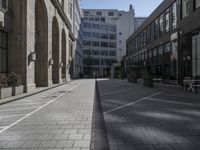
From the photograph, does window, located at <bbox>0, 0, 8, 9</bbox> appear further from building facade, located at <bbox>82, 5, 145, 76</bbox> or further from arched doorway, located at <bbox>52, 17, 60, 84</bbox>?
building facade, located at <bbox>82, 5, 145, 76</bbox>

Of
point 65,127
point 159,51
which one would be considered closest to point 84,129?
point 65,127

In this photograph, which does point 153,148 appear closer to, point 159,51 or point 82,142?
point 82,142

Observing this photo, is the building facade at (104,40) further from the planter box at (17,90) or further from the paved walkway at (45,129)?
the paved walkway at (45,129)

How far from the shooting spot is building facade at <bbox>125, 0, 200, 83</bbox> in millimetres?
25328

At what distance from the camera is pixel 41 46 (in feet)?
89.6

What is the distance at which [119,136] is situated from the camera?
23.5 feet

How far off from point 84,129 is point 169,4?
29.4 m

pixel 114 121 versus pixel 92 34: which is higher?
pixel 92 34

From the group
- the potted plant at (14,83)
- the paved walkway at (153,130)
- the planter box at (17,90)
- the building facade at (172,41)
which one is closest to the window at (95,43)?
the building facade at (172,41)

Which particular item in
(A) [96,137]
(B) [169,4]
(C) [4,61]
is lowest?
(A) [96,137]

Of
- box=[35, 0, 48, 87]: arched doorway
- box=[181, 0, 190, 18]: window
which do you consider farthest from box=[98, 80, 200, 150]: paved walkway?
box=[181, 0, 190, 18]: window

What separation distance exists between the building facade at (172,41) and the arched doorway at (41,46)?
12.9 meters

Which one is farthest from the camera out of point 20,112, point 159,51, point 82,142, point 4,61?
point 159,51

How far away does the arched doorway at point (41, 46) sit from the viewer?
88.0ft
